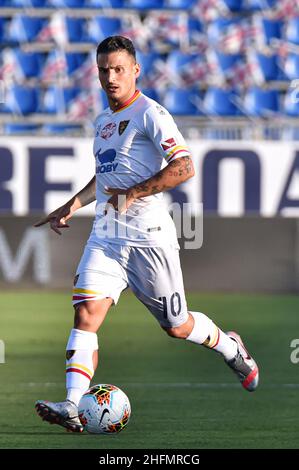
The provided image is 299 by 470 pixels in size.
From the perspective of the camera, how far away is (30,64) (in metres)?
19.7

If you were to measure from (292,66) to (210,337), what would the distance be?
13.8m

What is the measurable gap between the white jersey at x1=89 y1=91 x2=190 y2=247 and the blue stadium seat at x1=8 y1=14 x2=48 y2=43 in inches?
539

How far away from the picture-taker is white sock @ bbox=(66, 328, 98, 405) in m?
6.13

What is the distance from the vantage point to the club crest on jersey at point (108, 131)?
6.43m

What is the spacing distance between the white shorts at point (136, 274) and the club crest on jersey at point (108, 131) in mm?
635

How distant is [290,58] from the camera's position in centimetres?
2008

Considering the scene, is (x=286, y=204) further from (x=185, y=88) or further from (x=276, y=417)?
(x=276, y=417)

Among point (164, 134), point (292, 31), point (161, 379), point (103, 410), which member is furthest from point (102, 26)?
point (103, 410)

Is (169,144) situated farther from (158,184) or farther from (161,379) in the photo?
(161,379)

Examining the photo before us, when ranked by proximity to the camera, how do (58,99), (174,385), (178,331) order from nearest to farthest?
1. (178,331)
2. (174,385)
3. (58,99)

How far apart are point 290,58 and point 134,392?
1314 cm

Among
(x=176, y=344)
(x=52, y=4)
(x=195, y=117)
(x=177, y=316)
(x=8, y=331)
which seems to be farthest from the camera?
(x=52, y=4)

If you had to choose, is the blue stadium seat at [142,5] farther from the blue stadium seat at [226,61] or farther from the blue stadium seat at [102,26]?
the blue stadium seat at [226,61]

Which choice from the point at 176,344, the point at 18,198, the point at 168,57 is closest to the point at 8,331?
the point at 176,344
